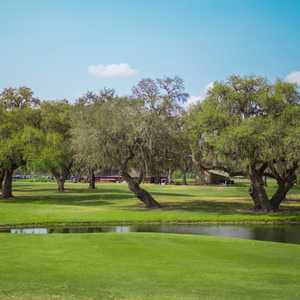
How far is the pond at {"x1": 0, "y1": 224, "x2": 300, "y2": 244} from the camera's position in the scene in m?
31.2

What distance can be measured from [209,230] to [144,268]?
16813 millimetres

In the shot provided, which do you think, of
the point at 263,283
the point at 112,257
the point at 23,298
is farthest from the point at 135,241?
the point at 23,298

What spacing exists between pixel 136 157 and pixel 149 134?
135 inches

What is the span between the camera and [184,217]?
39.6 m

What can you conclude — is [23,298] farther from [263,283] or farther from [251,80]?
[251,80]

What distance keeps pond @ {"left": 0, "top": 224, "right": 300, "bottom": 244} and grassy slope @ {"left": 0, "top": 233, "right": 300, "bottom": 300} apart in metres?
5.81

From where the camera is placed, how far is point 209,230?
110ft

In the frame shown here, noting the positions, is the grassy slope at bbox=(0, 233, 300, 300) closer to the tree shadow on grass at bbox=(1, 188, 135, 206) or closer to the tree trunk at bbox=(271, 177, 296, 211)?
the tree trunk at bbox=(271, 177, 296, 211)

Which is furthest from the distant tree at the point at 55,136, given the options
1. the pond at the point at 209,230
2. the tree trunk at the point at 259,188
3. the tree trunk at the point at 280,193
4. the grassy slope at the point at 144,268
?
the grassy slope at the point at 144,268

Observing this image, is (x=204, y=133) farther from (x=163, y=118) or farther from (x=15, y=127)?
(x=15, y=127)

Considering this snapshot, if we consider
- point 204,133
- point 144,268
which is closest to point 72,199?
point 204,133

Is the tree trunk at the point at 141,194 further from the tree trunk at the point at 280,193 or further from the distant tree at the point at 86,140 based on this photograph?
the tree trunk at the point at 280,193

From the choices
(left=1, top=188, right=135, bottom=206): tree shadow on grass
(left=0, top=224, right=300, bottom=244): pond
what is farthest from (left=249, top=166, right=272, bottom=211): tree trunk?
(left=1, top=188, right=135, bottom=206): tree shadow on grass

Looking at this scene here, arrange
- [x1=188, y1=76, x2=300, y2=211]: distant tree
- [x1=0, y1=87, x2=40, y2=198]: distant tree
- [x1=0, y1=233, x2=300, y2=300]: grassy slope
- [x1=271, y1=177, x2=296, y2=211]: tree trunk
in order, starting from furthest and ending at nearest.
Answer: [x1=0, y1=87, x2=40, y2=198]: distant tree < [x1=271, y1=177, x2=296, y2=211]: tree trunk < [x1=188, y1=76, x2=300, y2=211]: distant tree < [x1=0, y1=233, x2=300, y2=300]: grassy slope
